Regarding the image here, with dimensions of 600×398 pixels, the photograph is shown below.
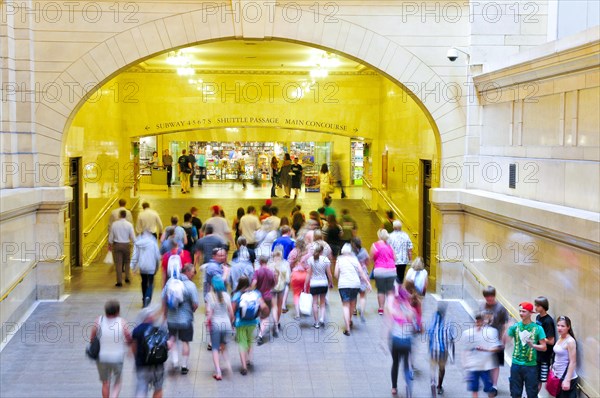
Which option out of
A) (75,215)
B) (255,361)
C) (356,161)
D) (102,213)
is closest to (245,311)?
(255,361)

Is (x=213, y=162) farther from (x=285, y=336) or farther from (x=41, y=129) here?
(x=285, y=336)

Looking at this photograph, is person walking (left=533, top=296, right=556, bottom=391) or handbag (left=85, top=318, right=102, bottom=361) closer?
handbag (left=85, top=318, right=102, bottom=361)

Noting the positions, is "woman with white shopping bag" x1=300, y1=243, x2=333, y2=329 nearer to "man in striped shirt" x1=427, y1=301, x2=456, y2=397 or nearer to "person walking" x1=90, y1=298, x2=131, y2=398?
"man in striped shirt" x1=427, y1=301, x2=456, y2=397

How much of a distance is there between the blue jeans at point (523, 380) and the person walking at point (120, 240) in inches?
313

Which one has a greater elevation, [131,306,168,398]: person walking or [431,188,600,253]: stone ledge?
[431,188,600,253]: stone ledge

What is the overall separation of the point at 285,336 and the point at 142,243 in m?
2.88

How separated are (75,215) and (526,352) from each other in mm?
11366

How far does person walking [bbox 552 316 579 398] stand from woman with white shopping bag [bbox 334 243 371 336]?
367 centimetres

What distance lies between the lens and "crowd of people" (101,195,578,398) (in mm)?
9914

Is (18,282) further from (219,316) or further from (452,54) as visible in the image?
(452,54)

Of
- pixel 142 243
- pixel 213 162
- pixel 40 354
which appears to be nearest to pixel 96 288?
pixel 142 243

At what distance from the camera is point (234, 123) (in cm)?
2589

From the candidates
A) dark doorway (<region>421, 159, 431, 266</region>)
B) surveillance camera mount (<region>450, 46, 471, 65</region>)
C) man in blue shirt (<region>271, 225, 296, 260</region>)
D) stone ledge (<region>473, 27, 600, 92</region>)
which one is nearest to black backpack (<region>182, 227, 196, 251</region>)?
man in blue shirt (<region>271, 225, 296, 260</region>)

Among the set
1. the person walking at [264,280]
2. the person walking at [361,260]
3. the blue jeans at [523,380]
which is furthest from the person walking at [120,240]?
the blue jeans at [523,380]
